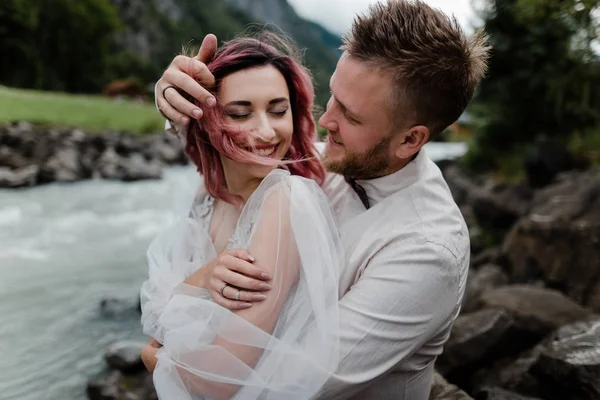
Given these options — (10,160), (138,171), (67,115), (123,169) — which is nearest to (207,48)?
(10,160)

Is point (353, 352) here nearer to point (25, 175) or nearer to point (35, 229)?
point (35, 229)

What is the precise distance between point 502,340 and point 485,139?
11168mm

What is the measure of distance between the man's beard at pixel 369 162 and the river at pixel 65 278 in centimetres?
132

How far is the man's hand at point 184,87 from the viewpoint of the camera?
1792mm

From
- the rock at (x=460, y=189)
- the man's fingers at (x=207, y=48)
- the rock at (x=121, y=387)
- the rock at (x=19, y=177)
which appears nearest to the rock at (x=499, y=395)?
the man's fingers at (x=207, y=48)

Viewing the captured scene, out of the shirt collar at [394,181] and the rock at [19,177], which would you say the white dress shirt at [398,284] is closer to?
the shirt collar at [394,181]

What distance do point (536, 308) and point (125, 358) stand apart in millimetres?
3488

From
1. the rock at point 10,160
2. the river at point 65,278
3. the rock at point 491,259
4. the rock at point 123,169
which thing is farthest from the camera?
the rock at point 123,169

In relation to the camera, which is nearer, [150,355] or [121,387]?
[150,355]

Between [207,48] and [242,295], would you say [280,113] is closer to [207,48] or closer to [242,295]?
[207,48]

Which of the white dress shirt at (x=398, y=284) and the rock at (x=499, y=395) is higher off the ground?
the white dress shirt at (x=398, y=284)

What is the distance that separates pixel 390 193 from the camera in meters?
1.86

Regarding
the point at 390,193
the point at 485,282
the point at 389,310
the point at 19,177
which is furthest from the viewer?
the point at 19,177

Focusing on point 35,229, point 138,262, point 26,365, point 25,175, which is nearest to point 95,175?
point 25,175
